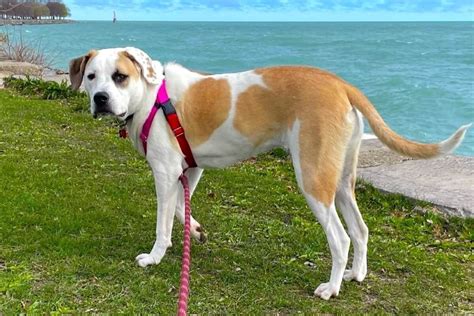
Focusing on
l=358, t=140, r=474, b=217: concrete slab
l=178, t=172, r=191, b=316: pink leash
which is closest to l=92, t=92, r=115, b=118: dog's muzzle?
l=178, t=172, r=191, b=316: pink leash

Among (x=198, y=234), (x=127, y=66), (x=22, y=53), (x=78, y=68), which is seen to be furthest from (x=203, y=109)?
(x=22, y=53)

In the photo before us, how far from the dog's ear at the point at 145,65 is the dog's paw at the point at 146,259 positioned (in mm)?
1478

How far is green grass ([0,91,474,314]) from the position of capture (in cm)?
469

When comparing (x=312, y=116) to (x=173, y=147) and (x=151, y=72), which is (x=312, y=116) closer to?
(x=173, y=147)

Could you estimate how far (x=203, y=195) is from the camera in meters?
7.28

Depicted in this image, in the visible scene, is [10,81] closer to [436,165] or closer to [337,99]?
[436,165]

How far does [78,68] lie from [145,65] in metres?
0.61

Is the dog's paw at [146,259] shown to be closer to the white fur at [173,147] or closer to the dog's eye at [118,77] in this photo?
the white fur at [173,147]

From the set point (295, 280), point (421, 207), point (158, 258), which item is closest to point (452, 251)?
point (421, 207)

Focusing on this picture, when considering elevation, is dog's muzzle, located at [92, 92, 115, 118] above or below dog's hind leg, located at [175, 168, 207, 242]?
above

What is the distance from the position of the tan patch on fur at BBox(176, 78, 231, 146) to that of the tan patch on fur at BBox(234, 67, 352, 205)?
28cm

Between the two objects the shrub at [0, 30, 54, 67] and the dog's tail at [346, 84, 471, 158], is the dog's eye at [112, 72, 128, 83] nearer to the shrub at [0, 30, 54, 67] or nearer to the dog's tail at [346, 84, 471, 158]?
the dog's tail at [346, 84, 471, 158]

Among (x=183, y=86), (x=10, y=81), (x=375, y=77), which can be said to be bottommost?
(x=375, y=77)

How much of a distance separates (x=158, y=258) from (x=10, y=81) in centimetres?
1182
